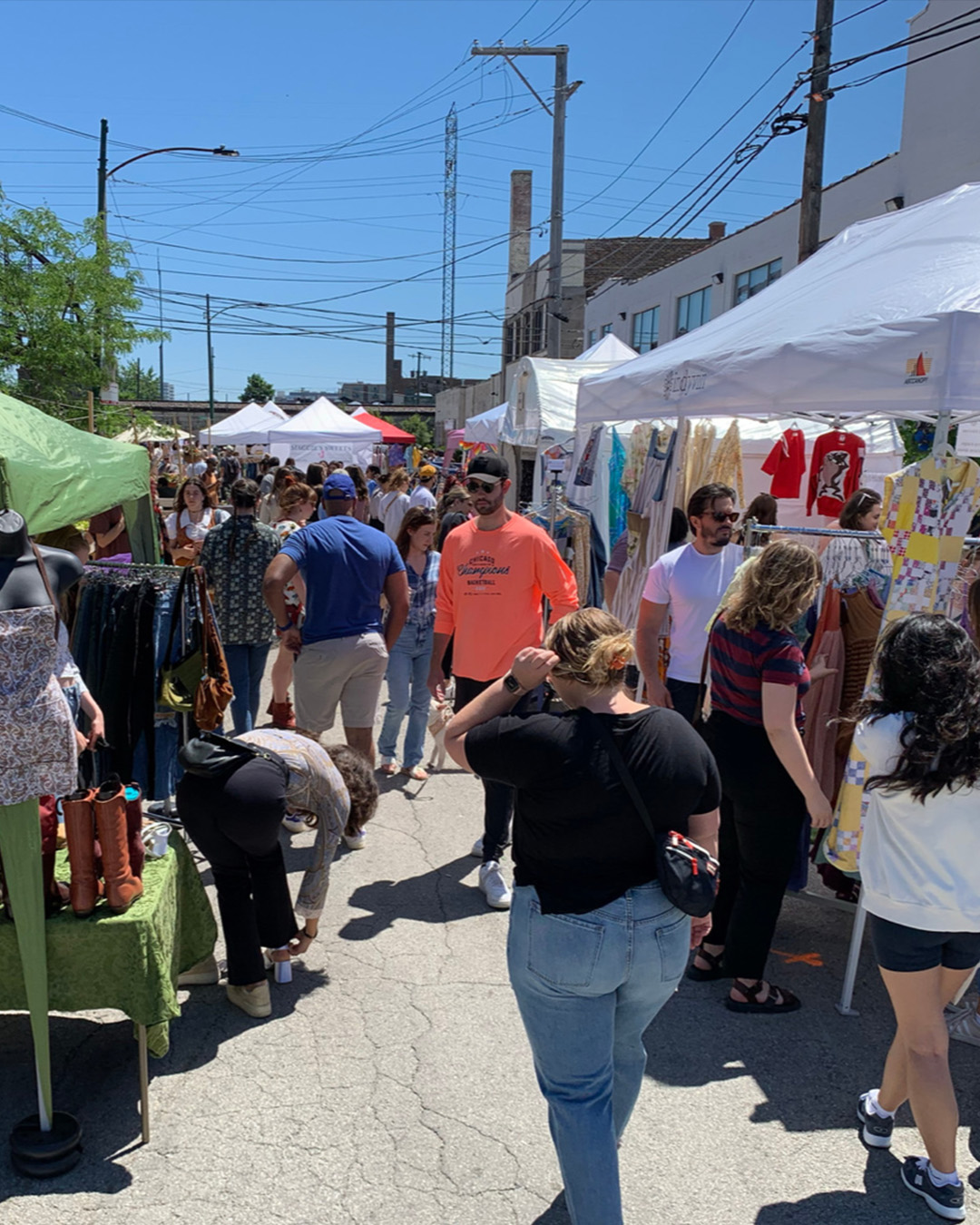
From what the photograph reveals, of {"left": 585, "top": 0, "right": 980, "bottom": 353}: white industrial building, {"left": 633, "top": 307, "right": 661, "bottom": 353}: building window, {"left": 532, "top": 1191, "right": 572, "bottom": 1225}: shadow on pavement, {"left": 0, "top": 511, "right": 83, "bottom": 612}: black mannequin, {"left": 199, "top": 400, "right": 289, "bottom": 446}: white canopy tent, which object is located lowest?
{"left": 532, "top": 1191, "right": 572, "bottom": 1225}: shadow on pavement

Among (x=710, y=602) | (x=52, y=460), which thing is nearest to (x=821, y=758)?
(x=710, y=602)

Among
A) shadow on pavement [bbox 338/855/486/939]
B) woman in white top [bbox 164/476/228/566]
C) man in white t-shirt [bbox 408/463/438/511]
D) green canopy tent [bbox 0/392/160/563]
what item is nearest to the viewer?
green canopy tent [bbox 0/392/160/563]

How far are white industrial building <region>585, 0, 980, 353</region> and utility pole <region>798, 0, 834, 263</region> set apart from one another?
76.4 inches

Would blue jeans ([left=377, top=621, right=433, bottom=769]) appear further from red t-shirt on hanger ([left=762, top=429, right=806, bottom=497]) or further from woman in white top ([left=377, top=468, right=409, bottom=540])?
woman in white top ([left=377, top=468, right=409, bottom=540])

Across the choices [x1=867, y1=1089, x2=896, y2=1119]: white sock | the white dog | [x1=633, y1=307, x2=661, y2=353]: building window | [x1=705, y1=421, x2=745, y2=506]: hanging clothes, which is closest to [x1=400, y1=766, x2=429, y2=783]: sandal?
the white dog

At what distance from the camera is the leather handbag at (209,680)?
4770 millimetres

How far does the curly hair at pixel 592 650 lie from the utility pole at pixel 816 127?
10851 mm

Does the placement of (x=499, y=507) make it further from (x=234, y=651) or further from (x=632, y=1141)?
(x=632, y=1141)

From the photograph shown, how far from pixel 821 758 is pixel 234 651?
11.8 ft

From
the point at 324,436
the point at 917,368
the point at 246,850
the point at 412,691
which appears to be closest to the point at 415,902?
the point at 246,850

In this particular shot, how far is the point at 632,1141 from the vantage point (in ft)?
10.0

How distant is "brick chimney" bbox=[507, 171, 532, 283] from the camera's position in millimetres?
47156

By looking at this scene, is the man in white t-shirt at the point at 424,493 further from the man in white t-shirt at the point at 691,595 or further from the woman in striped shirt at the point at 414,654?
the man in white t-shirt at the point at 691,595

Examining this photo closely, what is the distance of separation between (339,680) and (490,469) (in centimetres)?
145
